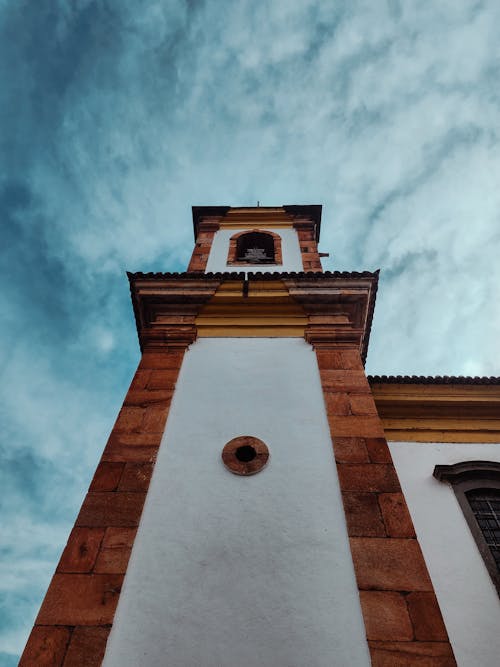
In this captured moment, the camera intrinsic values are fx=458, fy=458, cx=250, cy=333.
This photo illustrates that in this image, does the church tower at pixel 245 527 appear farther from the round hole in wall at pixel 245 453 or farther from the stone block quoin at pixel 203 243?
the stone block quoin at pixel 203 243

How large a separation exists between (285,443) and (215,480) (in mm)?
772

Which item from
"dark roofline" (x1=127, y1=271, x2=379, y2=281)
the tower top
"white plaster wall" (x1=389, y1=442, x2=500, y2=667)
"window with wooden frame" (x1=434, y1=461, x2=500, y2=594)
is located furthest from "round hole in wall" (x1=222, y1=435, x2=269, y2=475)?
the tower top

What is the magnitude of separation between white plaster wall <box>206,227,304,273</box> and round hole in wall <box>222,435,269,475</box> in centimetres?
467

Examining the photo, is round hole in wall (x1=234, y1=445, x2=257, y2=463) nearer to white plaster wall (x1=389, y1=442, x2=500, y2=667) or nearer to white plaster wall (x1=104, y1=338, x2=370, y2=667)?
white plaster wall (x1=104, y1=338, x2=370, y2=667)

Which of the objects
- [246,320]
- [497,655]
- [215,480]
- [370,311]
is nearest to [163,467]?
[215,480]

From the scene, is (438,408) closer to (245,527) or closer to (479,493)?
(479,493)

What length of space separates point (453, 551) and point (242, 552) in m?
2.55

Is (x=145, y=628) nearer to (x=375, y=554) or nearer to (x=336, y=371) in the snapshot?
(x=375, y=554)

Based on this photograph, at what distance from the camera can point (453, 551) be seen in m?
4.74

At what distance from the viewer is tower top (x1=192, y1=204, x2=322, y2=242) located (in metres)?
11.2

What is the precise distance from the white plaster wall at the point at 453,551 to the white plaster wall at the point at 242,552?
1.64m

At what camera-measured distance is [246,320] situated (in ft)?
20.7

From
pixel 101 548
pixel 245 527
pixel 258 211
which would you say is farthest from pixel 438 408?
pixel 258 211

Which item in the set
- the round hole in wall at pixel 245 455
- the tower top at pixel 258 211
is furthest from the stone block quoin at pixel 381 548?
the tower top at pixel 258 211
